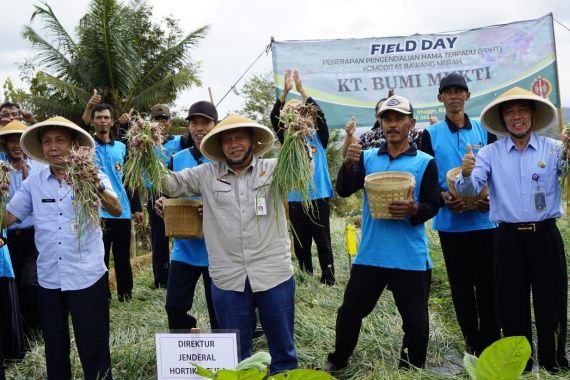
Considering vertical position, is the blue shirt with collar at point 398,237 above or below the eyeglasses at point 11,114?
below

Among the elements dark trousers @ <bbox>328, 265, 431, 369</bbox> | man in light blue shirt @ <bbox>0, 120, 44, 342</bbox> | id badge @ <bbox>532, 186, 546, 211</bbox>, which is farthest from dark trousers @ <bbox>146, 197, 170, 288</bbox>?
id badge @ <bbox>532, 186, 546, 211</bbox>

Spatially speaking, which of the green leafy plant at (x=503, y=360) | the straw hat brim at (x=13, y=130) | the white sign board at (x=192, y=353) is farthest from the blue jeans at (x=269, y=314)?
the green leafy plant at (x=503, y=360)

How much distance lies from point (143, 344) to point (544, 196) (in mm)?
2868

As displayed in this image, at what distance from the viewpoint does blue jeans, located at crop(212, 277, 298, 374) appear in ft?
12.0

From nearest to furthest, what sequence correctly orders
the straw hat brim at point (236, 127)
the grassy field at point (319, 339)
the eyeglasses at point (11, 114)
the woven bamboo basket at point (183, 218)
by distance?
1. the straw hat brim at point (236, 127)
2. the woven bamboo basket at point (183, 218)
3. the grassy field at point (319, 339)
4. the eyeglasses at point (11, 114)

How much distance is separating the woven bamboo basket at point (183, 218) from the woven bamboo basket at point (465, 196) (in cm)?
157

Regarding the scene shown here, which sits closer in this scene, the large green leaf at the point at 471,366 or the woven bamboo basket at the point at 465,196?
the large green leaf at the point at 471,366

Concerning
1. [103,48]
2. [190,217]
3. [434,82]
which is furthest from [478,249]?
[103,48]

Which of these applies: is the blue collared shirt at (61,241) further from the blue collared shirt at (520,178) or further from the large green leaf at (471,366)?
the large green leaf at (471,366)

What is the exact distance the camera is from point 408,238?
385cm

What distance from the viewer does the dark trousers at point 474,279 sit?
14.3ft

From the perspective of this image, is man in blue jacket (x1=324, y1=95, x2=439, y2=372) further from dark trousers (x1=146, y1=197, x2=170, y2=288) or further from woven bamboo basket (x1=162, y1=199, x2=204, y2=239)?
dark trousers (x1=146, y1=197, x2=170, y2=288)

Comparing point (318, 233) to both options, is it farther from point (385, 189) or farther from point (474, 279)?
point (385, 189)

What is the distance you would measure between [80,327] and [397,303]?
5.93ft
